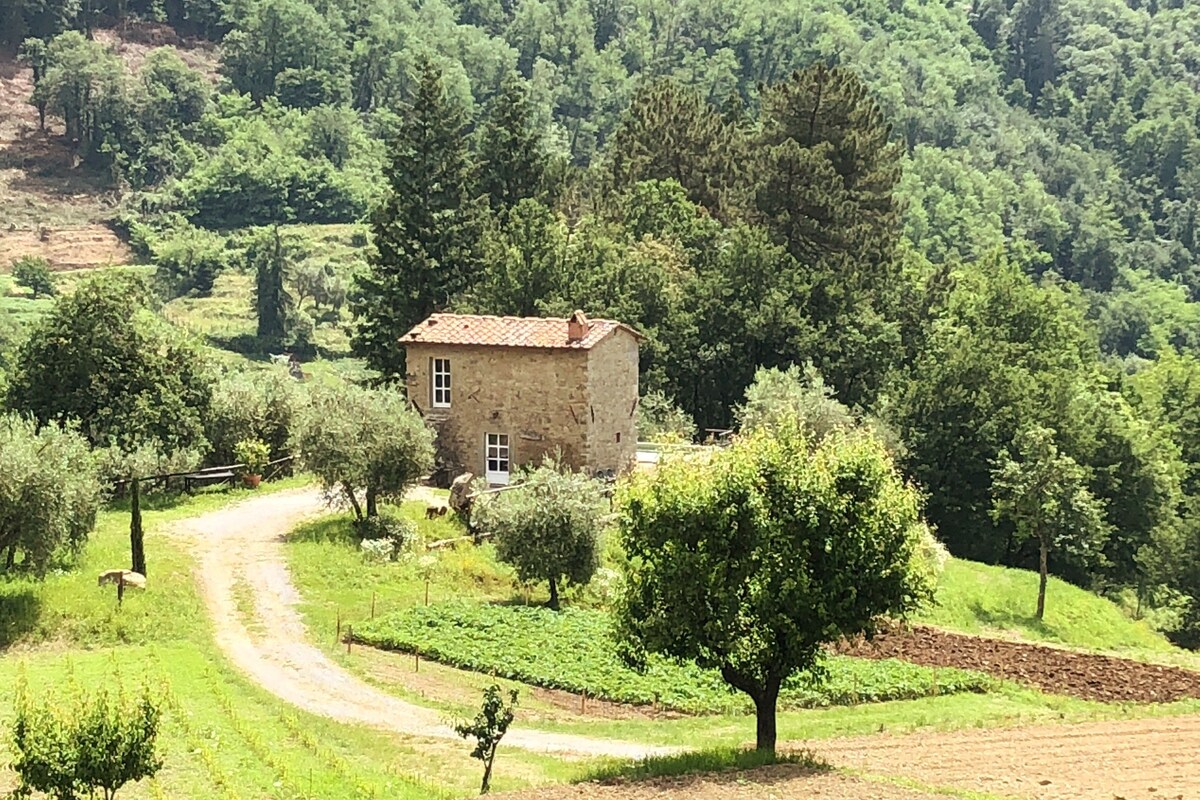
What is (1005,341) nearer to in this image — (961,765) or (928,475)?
(928,475)

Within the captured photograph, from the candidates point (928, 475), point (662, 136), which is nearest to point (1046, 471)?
point (928, 475)

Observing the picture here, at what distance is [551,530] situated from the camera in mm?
39969

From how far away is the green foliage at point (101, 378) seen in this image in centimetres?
5088

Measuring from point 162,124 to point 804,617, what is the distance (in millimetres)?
154503

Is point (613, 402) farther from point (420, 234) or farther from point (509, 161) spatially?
point (509, 161)

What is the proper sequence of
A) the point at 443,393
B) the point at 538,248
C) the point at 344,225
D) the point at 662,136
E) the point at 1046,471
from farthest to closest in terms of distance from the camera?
the point at 344,225
the point at 662,136
the point at 538,248
the point at 443,393
the point at 1046,471

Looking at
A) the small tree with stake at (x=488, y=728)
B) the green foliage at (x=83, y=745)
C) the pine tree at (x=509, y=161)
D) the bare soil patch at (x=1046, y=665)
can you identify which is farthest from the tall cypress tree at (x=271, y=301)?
the green foliage at (x=83, y=745)

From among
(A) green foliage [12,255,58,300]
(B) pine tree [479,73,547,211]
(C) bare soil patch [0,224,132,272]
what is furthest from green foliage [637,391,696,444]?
(C) bare soil patch [0,224,132,272]

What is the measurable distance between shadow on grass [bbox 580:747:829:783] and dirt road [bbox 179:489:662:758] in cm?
260

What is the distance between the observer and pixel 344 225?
484 feet

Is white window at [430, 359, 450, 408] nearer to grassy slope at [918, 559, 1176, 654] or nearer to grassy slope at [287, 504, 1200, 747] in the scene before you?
grassy slope at [287, 504, 1200, 747]

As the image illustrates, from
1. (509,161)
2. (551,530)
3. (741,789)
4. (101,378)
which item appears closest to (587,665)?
(551,530)

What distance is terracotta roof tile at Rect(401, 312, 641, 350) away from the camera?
5141 cm

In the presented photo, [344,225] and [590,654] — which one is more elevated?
[344,225]
